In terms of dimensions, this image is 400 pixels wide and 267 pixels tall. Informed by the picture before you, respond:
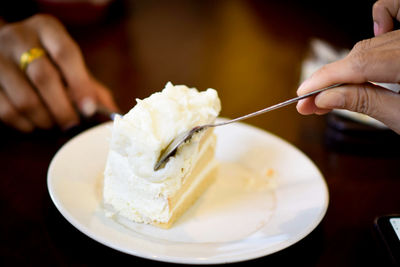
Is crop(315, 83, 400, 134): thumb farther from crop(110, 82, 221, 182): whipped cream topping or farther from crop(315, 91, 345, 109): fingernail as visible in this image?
crop(110, 82, 221, 182): whipped cream topping

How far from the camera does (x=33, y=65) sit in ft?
4.61

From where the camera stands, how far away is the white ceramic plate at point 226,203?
0.89 m

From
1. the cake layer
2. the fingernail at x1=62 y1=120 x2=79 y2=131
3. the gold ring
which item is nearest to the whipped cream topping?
the cake layer

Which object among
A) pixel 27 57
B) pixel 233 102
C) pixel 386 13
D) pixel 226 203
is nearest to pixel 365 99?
pixel 386 13

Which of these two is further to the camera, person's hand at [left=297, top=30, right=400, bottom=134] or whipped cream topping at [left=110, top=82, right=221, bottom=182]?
whipped cream topping at [left=110, top=82, right=221, bottom=182]

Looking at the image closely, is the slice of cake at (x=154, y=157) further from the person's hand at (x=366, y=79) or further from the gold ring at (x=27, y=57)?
the gold ring at (x=27, y=57)

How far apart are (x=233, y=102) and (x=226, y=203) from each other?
0.62m

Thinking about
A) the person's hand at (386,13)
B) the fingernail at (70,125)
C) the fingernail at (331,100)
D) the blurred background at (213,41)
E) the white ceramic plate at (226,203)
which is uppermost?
the person's hand at (386,13)

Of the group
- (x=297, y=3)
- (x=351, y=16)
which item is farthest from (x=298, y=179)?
(x=297, y=3)

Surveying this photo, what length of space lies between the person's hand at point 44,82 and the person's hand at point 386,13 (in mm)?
965

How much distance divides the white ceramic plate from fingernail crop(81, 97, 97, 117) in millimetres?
165

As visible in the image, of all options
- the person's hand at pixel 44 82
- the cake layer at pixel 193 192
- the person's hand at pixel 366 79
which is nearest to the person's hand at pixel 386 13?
the person's hand at pixel 366 79

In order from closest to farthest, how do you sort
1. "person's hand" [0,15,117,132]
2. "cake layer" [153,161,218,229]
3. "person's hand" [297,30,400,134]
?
"person's hand" [297,30,400,134]
"cake layer" [153,161,218,229]
"person's hand" [0,15,117,132]

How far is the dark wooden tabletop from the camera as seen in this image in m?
0.96
